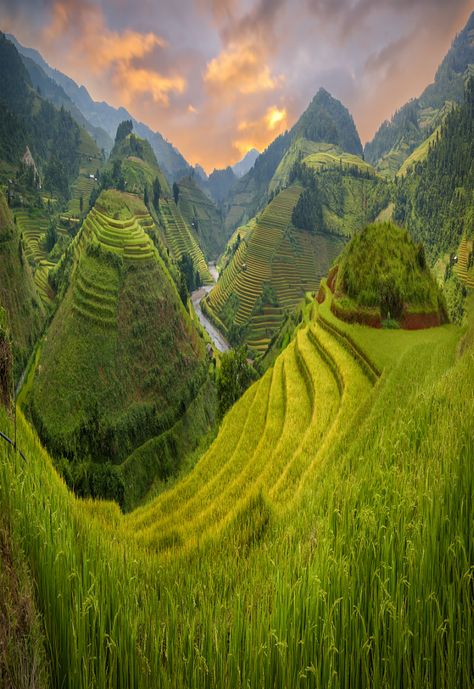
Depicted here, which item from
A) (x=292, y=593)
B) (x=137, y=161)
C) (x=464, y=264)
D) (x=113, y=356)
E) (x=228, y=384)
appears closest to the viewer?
(x=292, y=593)

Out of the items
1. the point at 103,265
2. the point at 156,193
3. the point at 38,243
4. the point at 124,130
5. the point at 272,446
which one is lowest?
the point at 272,446

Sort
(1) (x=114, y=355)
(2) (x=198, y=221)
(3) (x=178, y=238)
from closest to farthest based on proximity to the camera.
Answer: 1. (1) (x=114, y=355)
2. (3) (x=178, y=238)
3. (2) (x=198, y=221)

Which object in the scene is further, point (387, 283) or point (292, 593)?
point (387, 283)

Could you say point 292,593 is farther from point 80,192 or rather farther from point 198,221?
point 198,221

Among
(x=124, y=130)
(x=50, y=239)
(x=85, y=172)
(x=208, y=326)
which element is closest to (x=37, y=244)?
(x=50, y=239)

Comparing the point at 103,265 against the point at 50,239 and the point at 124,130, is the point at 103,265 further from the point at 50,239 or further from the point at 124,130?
the point at 124,130

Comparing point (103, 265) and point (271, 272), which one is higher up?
point (271, 272)

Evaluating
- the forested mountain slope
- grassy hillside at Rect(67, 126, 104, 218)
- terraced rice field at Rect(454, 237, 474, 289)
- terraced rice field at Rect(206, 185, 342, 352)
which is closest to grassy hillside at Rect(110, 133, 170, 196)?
grassy hillside at Rect(67, 126, 104, 218)
